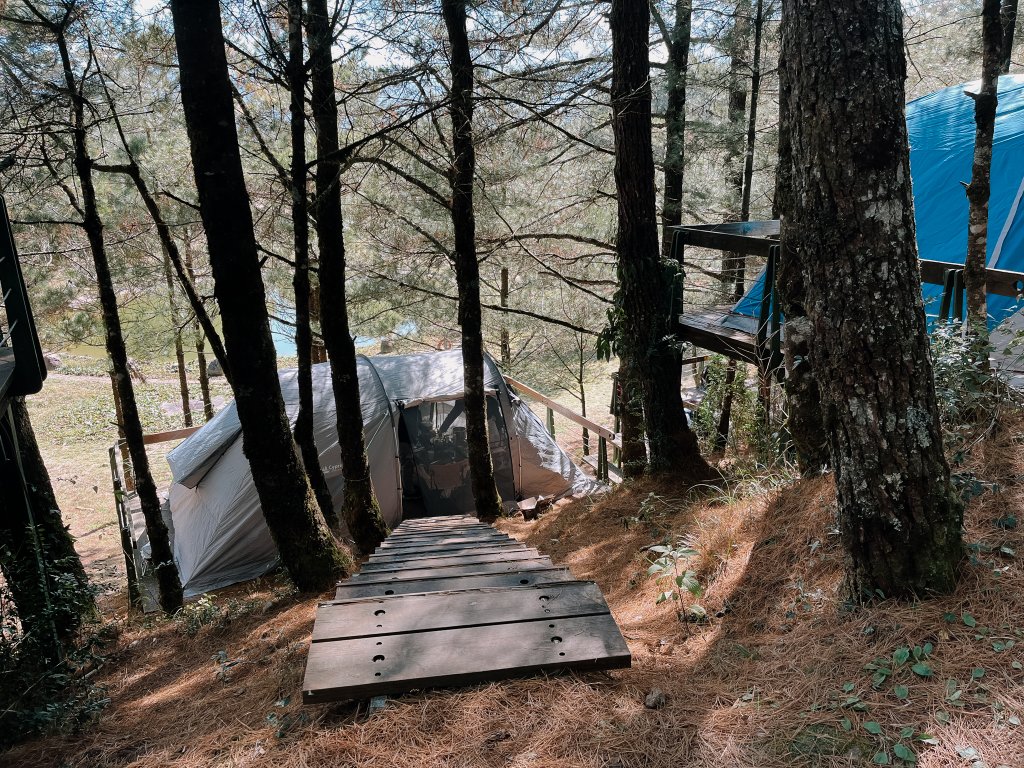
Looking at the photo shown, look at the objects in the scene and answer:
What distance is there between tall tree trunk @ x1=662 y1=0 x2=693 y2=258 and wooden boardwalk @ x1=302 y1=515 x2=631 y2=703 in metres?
6.86

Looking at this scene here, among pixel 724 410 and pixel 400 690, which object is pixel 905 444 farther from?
pixel 724 410

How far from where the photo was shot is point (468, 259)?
25.2ft

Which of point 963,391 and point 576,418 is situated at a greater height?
point 963,391

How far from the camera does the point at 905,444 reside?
8.05ft

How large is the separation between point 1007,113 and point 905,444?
22.3 ft

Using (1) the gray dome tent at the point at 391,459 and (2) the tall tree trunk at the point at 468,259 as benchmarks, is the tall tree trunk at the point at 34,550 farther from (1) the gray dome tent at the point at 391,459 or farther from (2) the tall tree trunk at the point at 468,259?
(2) the tall tree trunk at the point at 468,259

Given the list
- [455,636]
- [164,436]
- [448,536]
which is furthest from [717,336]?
[164,436]

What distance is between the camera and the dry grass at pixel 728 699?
6.48 feet

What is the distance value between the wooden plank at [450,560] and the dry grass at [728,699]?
2.19 feet

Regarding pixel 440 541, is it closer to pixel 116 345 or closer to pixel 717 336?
pixel 717 336

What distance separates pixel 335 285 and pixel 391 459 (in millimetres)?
3287

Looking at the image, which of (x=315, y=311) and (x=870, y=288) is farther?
(x=315, y=311)

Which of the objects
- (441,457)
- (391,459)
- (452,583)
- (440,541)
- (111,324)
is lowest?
(441,457)

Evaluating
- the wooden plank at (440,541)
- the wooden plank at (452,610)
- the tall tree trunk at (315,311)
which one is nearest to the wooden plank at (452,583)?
the wooden plank at (452,610)
